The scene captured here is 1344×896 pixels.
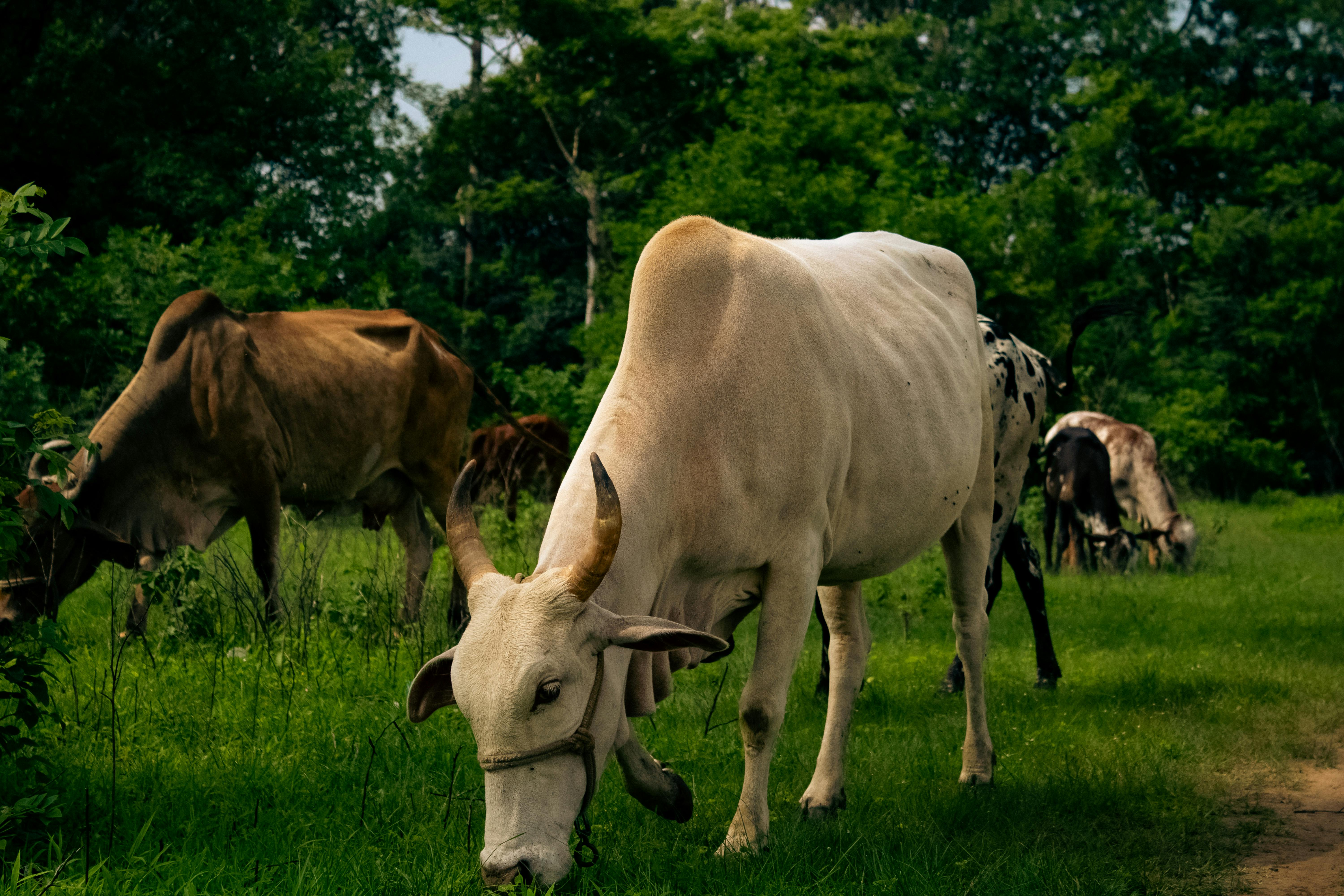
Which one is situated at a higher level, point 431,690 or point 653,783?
point 431,690

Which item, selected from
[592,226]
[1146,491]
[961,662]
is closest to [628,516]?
[961,662]

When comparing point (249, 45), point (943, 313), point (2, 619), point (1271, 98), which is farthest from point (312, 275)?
point (1271, 98)

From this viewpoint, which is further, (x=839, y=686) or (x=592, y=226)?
(x=592, y=226)

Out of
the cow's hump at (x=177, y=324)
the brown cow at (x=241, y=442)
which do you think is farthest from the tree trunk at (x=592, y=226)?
the cow's hump at (x=177, y=324)

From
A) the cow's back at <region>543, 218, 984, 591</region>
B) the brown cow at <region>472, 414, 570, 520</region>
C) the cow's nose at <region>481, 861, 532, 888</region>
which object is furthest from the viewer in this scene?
the brown cow at <region>472, 414, 570, 520</region>

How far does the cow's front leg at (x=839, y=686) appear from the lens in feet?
15.6

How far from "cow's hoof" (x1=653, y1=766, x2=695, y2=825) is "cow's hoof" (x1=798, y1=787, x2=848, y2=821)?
0.72 m

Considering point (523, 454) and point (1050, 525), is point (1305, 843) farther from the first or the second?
point (523, 454)

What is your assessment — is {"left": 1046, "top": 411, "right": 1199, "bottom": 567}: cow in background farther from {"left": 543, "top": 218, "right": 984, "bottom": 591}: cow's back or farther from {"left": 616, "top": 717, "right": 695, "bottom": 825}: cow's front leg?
{"left": 616, "top": 717, "right": 695, "bottom": 825}: cow's front leg

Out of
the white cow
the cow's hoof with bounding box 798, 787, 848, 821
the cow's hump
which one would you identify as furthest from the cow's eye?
the cow's hump

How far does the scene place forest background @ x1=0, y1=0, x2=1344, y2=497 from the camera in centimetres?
1948

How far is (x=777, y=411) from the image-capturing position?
414 centimetres

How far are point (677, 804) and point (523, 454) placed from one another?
11555mm

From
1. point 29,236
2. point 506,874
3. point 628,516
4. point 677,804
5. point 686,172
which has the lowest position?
point 677,804
